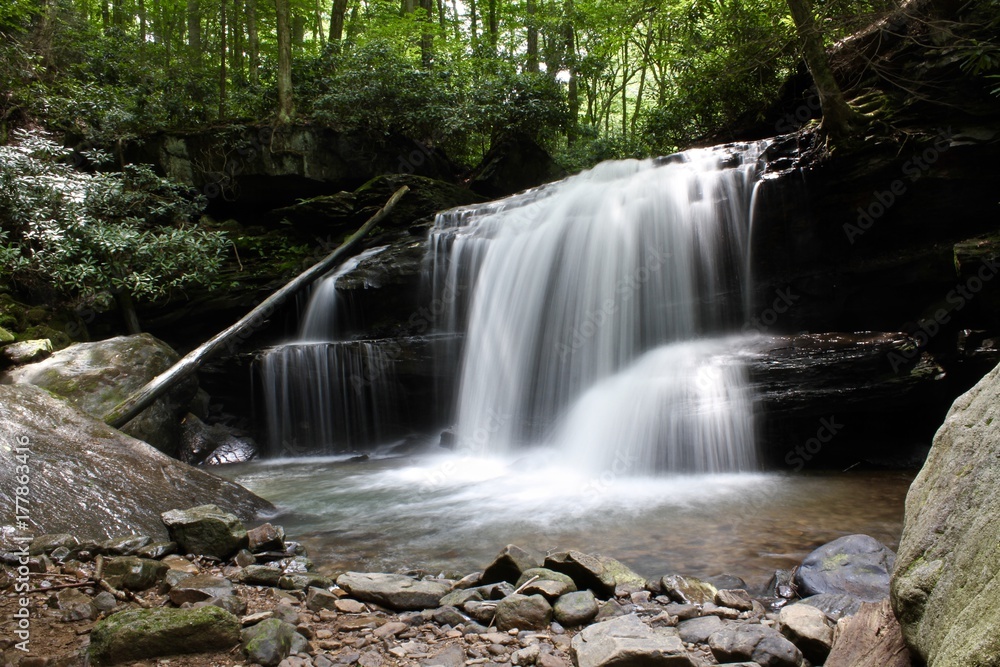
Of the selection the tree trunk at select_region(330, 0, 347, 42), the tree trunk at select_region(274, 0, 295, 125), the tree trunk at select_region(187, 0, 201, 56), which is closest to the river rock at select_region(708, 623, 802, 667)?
the tree trunk at select_region(274, 0, 295, 125)

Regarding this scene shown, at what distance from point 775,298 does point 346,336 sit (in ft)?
23.6

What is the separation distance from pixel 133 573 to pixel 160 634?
3.31 feet

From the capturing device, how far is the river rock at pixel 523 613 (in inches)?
113

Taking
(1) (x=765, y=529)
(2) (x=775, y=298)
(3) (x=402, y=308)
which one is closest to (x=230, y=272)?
(3) (x=402, y=308)

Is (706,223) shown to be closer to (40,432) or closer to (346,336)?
(346,336)

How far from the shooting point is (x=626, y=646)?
2408 millimetres

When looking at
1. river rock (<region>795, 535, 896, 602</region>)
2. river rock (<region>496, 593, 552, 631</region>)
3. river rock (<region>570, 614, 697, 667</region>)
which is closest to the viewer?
river rock (<region>570, 614, 697, 667</region>)

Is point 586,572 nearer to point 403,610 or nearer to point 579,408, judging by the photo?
point 403,610

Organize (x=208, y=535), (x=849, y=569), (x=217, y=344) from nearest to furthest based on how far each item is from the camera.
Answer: (x=849, y=569), (x=208, y=535), (x=217, y=344)

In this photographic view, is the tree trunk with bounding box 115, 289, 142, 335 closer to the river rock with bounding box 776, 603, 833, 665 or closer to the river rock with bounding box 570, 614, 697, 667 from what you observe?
the river rock with bounding box 570, 614, 697, 667

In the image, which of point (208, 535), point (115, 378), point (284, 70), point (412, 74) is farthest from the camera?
point (412, 74)

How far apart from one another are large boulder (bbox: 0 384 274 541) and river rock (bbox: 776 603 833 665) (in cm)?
389

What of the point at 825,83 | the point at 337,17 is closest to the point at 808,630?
the point at 825,83

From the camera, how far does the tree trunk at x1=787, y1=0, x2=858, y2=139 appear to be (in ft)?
24.2
